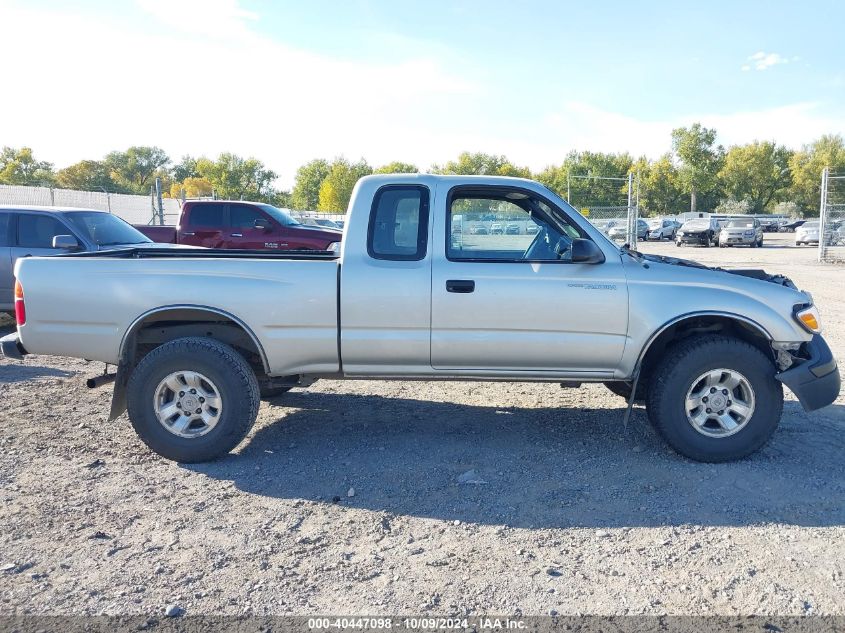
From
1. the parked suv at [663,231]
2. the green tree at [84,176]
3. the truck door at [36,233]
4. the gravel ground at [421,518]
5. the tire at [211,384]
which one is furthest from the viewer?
the green tree at [84,176]

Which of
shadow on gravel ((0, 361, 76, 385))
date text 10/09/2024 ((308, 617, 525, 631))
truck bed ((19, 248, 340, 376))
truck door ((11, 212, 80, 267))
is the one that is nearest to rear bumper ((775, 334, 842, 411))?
date text 10/09/2024 ((308, 617, 525, 631))

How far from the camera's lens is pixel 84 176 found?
8012 cm

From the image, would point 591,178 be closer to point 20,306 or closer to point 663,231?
point 663,231

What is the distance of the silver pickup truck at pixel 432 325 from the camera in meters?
4.82

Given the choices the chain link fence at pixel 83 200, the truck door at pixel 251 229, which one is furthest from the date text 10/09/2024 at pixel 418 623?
the chain link fence at pixel 83 200

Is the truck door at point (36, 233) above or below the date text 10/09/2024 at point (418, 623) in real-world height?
above

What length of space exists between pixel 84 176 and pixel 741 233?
72775 mm

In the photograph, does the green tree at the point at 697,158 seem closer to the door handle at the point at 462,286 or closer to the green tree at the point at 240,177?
the green tree at the point at 240,177

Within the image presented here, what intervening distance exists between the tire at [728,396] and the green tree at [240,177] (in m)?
60.2

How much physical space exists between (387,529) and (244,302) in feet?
6.31

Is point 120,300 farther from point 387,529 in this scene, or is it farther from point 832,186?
point 832,186

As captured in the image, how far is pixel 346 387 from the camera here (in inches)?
281

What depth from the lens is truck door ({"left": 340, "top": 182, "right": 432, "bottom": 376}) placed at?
4855mm

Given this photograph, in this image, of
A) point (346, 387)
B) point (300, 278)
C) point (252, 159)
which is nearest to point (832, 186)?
point (346, 387)
